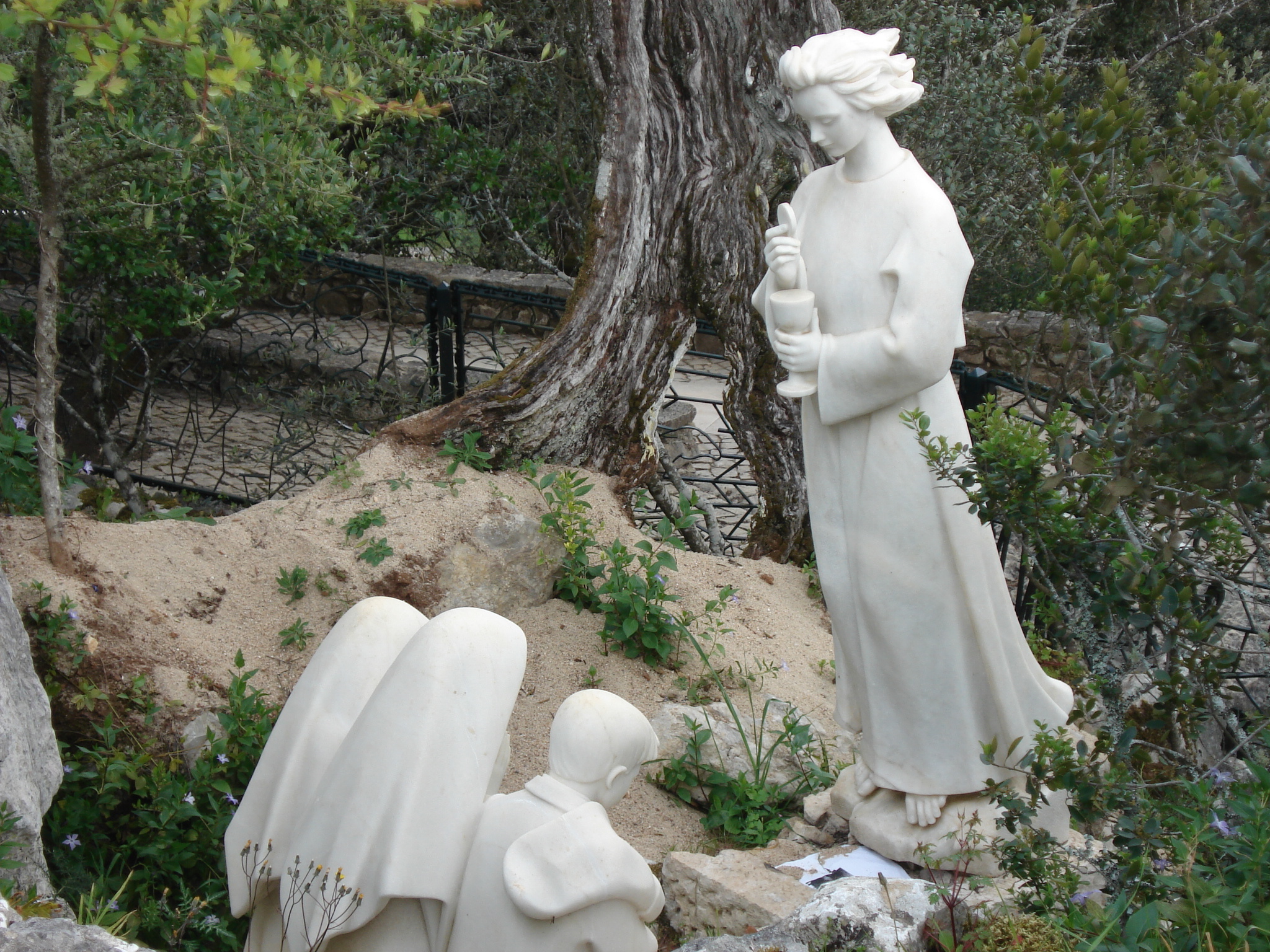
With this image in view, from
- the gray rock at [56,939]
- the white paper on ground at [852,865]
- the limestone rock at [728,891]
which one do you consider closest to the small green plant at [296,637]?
the limestone rock at [728,891]

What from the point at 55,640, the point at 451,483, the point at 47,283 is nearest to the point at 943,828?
the point at 451,483

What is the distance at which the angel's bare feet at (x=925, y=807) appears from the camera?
9.37 ft

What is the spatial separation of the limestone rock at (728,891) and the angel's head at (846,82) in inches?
72.3

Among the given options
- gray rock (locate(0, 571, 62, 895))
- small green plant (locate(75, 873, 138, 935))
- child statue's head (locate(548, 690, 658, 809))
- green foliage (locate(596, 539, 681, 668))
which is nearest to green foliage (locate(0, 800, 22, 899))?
gray rock (locate(0, 571, 62, 895))

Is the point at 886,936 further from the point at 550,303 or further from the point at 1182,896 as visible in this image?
the point at 550,303

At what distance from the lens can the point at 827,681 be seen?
14.1ft

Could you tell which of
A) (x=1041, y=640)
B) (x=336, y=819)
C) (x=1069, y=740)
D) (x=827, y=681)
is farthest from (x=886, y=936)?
(x=1041, y=640)

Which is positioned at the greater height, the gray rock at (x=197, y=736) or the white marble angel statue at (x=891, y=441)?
the white marble angel statue at (x=891, y=441)

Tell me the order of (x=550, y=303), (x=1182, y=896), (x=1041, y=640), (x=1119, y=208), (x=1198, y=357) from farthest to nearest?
1. (x=550, y=303)
2. (x=1041, y=640)
3. (x=1119, y=208)
4. (x=1198, y=357)
5. (x=1182, y=896)

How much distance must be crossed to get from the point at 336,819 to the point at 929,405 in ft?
5.37

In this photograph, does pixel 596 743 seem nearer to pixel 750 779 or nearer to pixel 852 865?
pixel 852 865

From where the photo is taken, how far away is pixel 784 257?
8.83 feet

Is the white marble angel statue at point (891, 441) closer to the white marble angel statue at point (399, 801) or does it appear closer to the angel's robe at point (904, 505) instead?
the angel's robe at point (904, 505)

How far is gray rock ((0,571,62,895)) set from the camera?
2.34 meters
